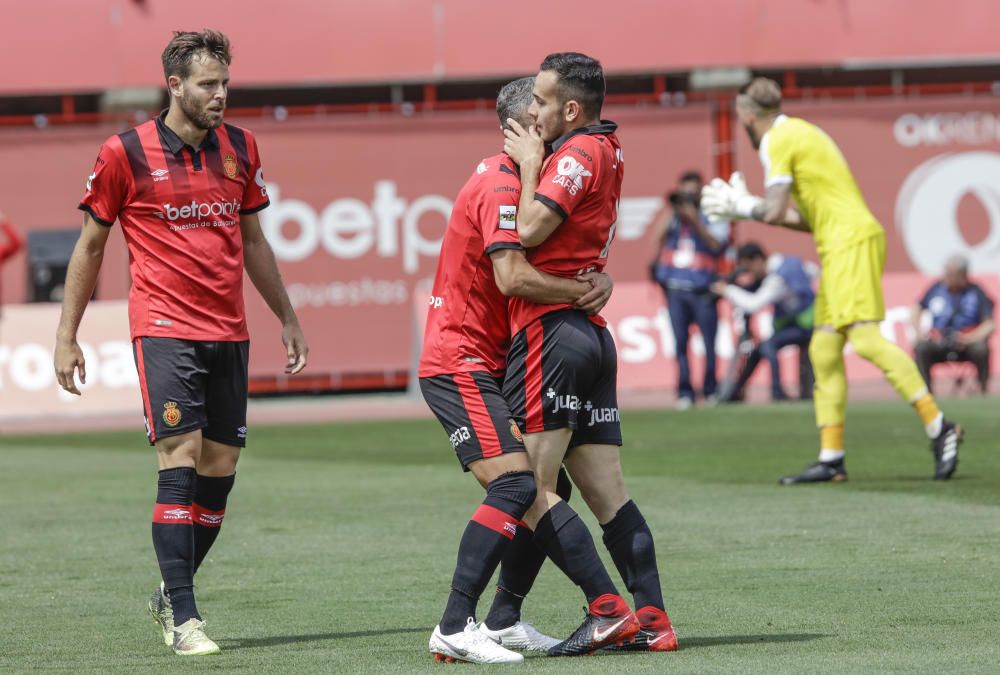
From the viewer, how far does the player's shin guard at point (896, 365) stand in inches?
412

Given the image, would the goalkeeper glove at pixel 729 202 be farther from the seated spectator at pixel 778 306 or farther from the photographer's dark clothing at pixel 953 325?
the photographer's dark clothing at pixel 953 325

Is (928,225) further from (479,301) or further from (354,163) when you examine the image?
(479,301)

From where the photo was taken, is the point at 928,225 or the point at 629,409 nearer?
the point at 629,409

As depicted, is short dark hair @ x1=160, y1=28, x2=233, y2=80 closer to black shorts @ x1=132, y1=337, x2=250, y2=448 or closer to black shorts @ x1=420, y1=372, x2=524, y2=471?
black shorts @ x1=132, y1=337, x2=250, y2=448

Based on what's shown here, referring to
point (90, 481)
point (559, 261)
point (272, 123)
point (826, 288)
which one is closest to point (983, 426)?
point (826, 288)

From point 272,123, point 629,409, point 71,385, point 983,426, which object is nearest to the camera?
point 71,385

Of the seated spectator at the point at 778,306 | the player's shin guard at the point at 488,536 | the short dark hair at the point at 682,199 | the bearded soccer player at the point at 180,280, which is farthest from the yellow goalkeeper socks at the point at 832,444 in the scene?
the short dark hair at the point at 682,199

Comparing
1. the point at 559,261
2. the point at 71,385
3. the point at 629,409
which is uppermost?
the point at 559,261

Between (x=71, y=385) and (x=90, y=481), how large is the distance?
19.9 ft

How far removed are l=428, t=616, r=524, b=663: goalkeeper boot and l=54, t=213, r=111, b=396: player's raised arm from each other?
63.6 inches

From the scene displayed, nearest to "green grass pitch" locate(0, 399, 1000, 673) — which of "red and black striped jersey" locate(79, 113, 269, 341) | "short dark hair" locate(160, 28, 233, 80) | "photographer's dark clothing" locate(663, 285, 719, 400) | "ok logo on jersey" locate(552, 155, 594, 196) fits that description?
"red and black striped jersey" locate(79, 113, 269, 341)

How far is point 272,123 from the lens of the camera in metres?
22.5

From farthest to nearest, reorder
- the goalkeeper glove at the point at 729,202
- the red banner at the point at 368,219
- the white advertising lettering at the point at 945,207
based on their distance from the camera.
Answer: the white advertising lettering at the point at 945,207 → the red banner at the point at 368,219 → the goalkeeper glove at the point at 729,202

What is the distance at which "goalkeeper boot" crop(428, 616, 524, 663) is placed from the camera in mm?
5719
